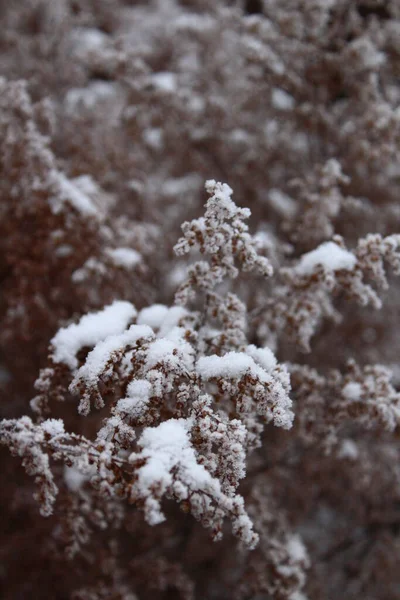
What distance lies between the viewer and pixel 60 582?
398 cm

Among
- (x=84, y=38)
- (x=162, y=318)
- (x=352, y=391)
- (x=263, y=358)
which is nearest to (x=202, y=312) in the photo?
(x=162, y=318)

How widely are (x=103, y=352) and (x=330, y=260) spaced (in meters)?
1.24

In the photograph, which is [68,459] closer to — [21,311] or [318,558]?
[21,311]

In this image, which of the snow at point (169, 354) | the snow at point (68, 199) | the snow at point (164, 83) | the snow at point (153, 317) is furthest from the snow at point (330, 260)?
the snow at point (164, 83)

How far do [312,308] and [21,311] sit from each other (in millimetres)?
1921

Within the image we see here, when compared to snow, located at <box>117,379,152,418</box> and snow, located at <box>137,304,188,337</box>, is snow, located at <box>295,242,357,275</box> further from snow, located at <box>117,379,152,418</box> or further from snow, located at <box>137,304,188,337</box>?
snow, located at <box>117,379,152,418</box>

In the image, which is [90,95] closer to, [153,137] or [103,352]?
[153,137]

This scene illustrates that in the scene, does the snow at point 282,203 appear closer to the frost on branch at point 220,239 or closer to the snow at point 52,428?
the frost on branch at point 220,239

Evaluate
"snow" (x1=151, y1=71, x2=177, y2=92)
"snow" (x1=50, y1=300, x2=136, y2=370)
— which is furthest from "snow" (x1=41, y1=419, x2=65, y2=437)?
"snow" (x1=151, y1=71, x2=177, y2=92)

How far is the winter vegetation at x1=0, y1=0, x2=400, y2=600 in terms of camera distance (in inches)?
76.5

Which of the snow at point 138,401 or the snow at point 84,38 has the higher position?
the snow at point 84,38

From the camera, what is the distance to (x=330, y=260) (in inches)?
103

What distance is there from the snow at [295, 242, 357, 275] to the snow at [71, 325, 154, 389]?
3.37 ft

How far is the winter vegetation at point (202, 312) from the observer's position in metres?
1.94
